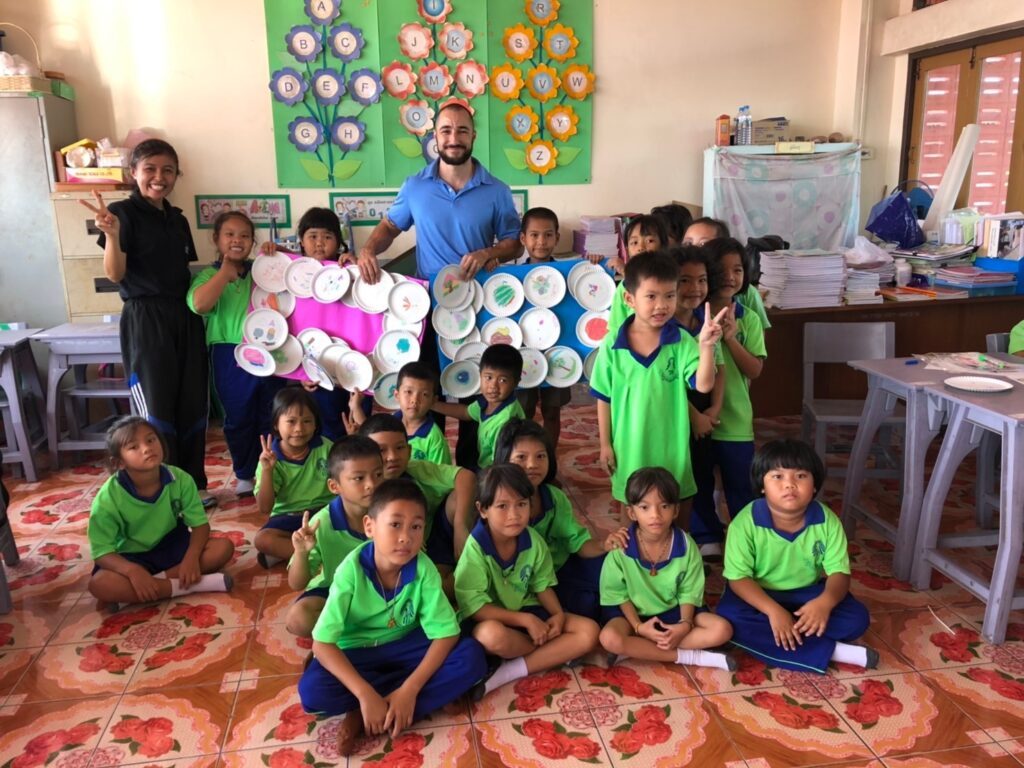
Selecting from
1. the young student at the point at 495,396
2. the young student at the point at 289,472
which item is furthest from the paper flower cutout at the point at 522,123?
the young student at the point at 289,472

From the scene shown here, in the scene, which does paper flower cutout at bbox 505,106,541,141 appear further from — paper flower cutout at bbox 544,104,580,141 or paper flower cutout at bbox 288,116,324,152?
paper flower cutout at bbox 288,116,324,152

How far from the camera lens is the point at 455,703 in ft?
6.61

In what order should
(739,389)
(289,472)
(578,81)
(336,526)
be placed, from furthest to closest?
(578,81) < (289,472) < (739,389) < (336,526)

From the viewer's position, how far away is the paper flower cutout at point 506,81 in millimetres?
5008

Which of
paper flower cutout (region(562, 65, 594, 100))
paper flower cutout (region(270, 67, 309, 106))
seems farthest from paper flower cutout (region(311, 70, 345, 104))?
paper flower cutout (region(562, 65, 594, 100))

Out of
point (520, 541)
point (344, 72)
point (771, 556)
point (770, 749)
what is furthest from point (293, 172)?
point (770, 749)

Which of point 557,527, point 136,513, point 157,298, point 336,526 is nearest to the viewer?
point 336,526

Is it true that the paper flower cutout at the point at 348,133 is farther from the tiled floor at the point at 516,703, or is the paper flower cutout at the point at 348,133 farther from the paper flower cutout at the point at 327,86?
the tiled floor at the point at 516,703

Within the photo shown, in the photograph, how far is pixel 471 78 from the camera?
16.4 feet

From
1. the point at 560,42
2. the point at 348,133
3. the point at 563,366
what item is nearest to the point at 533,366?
the point at 563,366

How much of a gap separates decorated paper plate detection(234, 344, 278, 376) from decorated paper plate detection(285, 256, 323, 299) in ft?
0.86

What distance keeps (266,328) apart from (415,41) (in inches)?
103

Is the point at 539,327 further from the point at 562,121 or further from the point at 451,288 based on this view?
the point at 562,121

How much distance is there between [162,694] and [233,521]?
1.19 m
